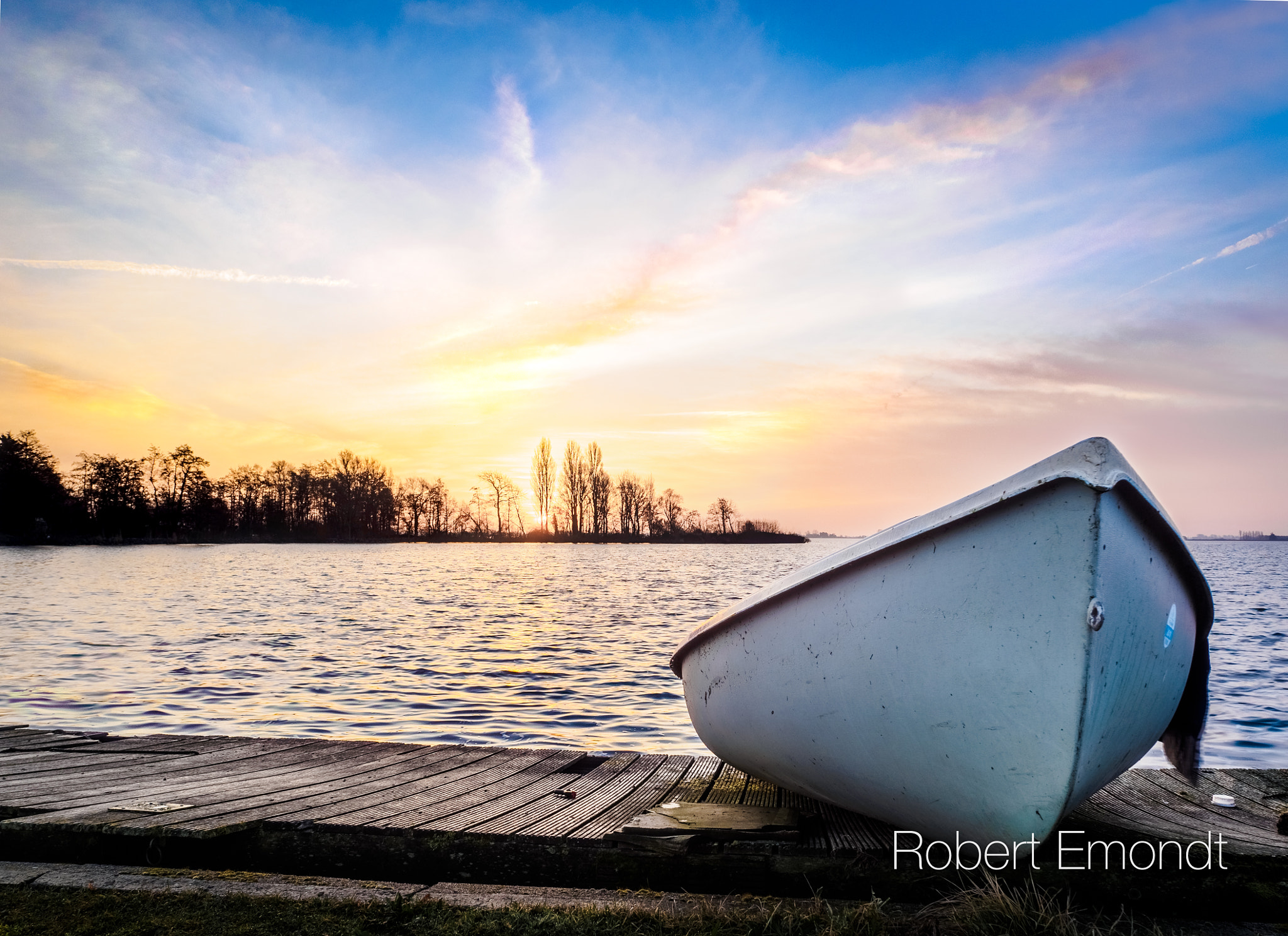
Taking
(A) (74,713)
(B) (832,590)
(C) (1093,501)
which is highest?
(C) (1093,501)

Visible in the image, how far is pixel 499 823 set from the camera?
3852mm

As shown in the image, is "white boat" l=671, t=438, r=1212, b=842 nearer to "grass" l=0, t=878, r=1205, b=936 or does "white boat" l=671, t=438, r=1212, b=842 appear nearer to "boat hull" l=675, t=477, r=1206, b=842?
"boat hull" l=675, t=477, r=1206, b=842

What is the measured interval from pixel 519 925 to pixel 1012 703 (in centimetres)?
203

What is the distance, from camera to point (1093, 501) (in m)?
2.63

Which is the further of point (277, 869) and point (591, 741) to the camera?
point (591, 741)

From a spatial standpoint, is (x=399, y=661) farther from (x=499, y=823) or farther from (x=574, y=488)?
(x=574, y=488)

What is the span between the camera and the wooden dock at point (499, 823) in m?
3.51

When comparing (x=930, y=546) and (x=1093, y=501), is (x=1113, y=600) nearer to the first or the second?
(x=1093, y=501)

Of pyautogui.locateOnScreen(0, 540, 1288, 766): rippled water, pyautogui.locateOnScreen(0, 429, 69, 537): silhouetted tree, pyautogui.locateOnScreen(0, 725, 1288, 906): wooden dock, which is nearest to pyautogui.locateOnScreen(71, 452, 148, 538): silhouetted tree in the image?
pyautogui.locateOnScreen(0, 429, 69, 537): silhouetted tree

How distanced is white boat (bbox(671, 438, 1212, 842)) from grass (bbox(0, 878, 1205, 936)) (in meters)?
0.34

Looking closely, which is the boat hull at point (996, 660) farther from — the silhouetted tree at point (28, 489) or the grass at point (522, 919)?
the silhouetted tree at point (28, 489)

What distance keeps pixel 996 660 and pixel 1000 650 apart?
4 cm

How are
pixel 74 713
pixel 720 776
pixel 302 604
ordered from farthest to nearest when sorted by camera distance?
pixel 302 604 < pixel 74 713 < pixel 720 776

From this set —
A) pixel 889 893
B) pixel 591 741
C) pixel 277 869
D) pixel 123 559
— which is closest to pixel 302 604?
pixel 591 741
